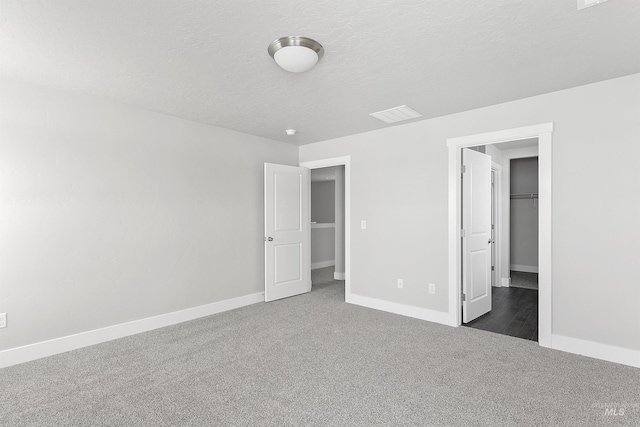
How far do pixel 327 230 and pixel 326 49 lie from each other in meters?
5.98

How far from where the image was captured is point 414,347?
309cm

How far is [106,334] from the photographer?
10.7 ft

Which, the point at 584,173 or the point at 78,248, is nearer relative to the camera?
the point at 584,173

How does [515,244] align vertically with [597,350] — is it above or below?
above

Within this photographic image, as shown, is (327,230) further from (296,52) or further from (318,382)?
(296,52)

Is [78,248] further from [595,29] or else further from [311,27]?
[595,29]

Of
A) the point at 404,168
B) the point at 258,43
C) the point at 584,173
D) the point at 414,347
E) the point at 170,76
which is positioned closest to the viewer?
the point at 258,43

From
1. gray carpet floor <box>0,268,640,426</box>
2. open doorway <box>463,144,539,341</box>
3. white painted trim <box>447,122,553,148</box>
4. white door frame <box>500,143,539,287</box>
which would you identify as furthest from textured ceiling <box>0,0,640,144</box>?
white door frame <box>500,143,539,287</box>

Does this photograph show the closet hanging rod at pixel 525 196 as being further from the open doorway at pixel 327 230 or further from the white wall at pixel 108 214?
the white wall at pixel 108 214

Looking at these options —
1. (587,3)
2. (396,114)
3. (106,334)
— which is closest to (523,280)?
(396,114)

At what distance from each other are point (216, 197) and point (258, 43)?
2.50 meters

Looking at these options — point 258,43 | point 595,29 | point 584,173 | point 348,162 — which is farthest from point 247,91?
point 584,173

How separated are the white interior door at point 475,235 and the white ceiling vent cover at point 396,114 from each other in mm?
776

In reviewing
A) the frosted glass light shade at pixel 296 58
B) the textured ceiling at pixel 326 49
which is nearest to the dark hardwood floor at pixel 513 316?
the textured ceiling at pixel 326 49
